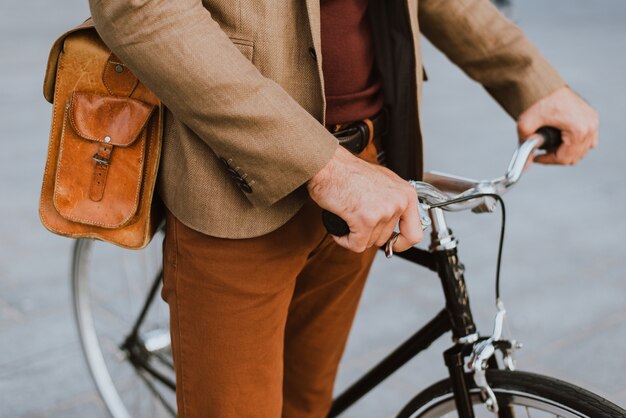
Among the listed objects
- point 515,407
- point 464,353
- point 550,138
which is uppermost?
point 550,138

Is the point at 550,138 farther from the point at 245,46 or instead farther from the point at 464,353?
the point at 245,46

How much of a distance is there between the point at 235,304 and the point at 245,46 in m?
0.51

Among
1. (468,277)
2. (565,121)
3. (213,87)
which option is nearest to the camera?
(213,87)

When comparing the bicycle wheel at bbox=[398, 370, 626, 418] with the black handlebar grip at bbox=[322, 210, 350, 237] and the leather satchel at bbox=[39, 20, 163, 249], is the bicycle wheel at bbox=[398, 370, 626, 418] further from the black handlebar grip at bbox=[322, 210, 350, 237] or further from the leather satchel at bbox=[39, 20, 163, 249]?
the leather satchel at bbox=[39, 20, 163, 249]

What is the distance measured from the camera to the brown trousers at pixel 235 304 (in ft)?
5.36

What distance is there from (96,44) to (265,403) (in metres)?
0.83

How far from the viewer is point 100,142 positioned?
1.61 metres

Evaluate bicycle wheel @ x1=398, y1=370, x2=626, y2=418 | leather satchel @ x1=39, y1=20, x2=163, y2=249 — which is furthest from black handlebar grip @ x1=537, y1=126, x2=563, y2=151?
leather satchel @ x1=39, y1=20, x2=163, y2=249

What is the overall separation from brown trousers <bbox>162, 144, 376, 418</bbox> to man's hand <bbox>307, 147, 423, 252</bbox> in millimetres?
248

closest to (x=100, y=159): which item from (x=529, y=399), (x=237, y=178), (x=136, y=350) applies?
(x=237, y=178)

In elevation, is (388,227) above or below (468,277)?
below

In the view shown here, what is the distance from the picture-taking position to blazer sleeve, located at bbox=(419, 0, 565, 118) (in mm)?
1985

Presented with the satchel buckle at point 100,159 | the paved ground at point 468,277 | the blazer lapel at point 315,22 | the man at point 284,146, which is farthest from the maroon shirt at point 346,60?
the paved ground at point 468,277

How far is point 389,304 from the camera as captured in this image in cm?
387
